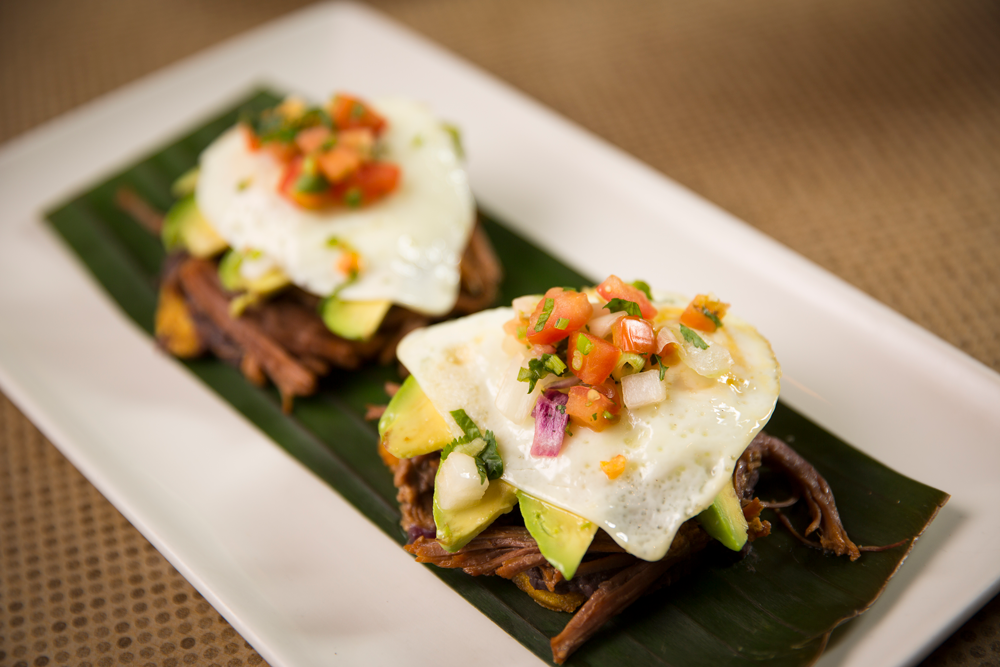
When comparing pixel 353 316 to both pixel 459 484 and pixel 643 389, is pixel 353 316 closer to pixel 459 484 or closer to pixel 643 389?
pixel 459 484

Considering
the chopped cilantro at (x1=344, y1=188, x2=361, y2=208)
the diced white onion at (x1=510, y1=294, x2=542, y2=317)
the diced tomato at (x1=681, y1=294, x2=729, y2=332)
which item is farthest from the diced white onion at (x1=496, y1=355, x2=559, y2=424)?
the chopped cilantro at (x1=344, y1=188, x2=361, y2=208)

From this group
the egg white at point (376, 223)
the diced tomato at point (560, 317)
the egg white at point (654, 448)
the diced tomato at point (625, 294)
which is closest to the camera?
the egg white at point (654, 448)

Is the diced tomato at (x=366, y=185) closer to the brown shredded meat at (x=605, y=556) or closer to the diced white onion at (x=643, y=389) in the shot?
the brown shredded meat at (x=605, y=556)

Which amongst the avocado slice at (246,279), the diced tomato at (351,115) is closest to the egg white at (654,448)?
the avocado slice at (246,279)

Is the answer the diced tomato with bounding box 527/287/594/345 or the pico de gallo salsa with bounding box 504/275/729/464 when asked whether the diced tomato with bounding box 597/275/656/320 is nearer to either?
the pico de gallo salsa with bounding box 504/275/729/464

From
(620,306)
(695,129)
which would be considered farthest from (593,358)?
(695,129)

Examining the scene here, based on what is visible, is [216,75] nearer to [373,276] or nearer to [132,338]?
[132,338]

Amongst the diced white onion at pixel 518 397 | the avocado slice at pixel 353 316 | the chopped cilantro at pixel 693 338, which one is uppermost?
the chopped cilantro at pixel 693 338
